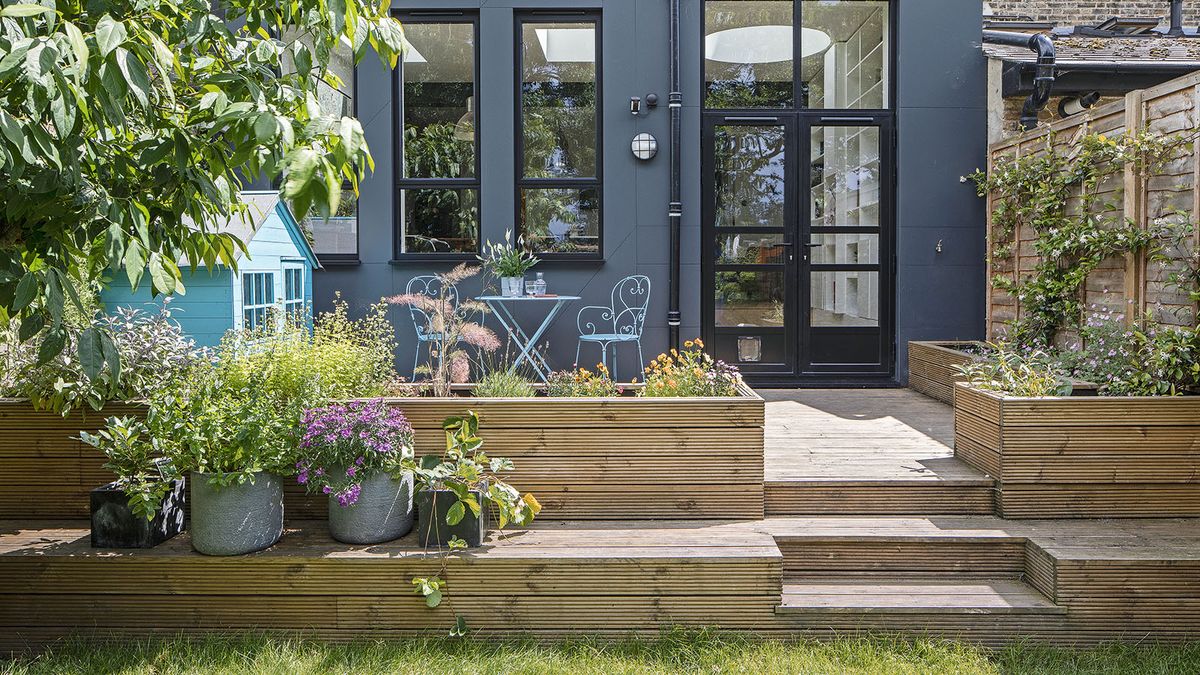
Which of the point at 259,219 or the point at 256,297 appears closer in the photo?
the point at 259,219

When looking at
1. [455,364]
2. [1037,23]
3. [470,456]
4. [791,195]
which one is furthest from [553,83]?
[1037,23]

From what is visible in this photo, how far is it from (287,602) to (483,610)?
67 cm

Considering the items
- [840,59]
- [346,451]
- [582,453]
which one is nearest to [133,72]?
[346,451]

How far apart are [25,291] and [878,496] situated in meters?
2.96

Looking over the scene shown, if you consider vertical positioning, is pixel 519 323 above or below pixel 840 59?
below

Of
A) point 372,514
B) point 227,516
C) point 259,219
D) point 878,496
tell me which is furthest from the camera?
point 259,219

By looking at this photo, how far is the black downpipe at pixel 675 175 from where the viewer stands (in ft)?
20.0

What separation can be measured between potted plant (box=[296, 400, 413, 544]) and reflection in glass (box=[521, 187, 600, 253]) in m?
3.28

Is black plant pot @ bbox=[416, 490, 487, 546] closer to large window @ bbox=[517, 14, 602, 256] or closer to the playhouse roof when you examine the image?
the playhouse roof

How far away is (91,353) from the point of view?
197 cm

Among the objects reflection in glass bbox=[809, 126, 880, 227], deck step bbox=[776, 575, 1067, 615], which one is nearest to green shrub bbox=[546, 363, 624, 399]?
deck step bbox=[776, 575, 1067, 615]

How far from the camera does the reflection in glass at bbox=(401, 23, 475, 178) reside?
20.6 feet

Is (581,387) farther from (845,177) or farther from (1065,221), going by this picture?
(845,177)

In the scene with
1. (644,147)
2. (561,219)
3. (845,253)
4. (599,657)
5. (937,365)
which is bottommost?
(599,657)
